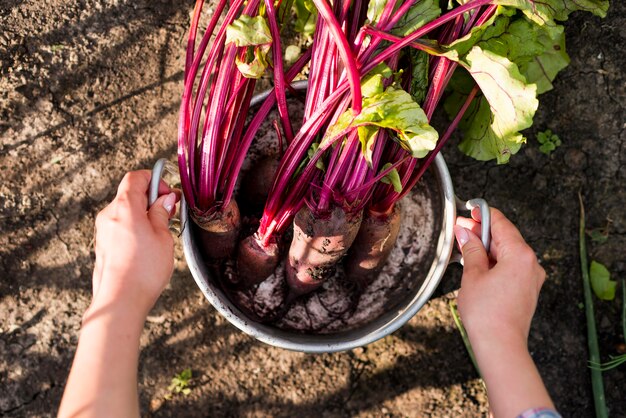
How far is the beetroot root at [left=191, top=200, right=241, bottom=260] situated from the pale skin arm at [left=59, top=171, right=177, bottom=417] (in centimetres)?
16

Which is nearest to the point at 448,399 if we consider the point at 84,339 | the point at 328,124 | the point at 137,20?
the point at 328,124

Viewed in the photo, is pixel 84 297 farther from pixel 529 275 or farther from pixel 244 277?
pixel 529 275

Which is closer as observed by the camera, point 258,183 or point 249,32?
point 249,32

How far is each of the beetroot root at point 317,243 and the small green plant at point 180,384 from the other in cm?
63

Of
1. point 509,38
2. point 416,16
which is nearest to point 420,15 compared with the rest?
point 416,16

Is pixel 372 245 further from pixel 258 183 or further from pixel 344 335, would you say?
pixel 258 183

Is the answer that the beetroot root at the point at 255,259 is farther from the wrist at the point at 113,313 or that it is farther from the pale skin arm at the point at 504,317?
the pale skin arm at the point at 504,317

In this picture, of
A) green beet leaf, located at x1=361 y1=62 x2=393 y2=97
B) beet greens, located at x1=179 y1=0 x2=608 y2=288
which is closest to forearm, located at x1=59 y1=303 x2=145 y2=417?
beet greens, located at x1=179 y1=0 x2=608 y2=288

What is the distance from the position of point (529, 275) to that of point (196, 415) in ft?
4.23

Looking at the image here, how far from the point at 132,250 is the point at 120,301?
0.13 meters

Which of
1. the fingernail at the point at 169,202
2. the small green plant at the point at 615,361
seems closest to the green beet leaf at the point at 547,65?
the small green plant at the point at 615,361

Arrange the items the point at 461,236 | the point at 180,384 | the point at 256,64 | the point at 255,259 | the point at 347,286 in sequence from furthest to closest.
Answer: the point at 180,384 < the point at 347,286 < the point at 255,259 < the point at 461,236 < the point at 256,64

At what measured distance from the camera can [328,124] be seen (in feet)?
5.04

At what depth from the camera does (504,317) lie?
144 centimetres
